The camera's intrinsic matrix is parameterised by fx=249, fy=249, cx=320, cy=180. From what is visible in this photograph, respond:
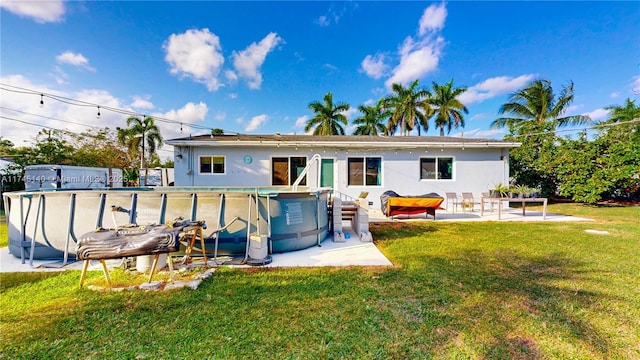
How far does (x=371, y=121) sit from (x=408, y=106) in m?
4.64

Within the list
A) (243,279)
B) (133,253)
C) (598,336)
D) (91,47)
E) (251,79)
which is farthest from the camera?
(251,79)

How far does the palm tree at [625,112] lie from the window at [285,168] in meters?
25.0

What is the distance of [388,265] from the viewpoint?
407cm

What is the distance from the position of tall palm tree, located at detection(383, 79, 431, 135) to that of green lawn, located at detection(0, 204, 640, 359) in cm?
2174

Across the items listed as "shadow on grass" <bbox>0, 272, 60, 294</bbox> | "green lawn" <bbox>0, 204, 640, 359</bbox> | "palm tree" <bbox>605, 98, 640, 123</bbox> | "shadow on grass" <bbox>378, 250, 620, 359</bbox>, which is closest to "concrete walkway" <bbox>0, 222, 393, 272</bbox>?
"shadow on grass" <bbox>0, 272, 60, 294</bbox>

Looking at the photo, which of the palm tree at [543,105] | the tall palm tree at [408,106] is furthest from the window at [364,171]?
the tall palm tree at [408,106]

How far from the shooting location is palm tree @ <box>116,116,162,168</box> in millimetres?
23578

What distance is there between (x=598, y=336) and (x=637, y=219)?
10.0 metres

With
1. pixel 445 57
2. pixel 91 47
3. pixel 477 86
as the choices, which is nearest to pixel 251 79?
pixel 91 47

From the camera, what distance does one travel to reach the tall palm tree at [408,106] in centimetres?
2375

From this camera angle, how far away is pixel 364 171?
36.0 feet

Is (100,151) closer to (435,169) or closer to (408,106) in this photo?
(435,169)

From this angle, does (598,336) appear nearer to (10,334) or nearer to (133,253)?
(133,253)

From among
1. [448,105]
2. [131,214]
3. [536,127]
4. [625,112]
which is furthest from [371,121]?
[131,214]
